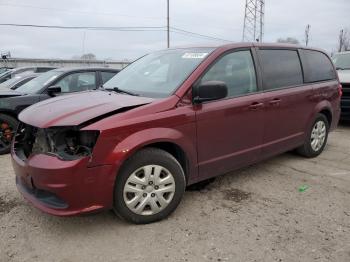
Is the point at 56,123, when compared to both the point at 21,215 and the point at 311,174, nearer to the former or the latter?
the point at 21,215

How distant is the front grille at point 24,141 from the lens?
3.58 m

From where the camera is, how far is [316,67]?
5.51m

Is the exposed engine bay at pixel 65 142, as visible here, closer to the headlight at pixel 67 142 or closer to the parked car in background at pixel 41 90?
the headlight at pixel 67 142

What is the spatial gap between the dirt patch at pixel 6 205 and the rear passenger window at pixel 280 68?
126 inches

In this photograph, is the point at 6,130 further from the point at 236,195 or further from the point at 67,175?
the point at 236,195

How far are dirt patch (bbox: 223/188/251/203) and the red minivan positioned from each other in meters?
0.30

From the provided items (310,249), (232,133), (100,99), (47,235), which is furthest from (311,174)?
(47,235)

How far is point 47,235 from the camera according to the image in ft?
11.0

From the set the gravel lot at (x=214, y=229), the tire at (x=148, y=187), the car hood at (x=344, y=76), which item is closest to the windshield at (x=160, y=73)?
the tire at (x=148, y=187)

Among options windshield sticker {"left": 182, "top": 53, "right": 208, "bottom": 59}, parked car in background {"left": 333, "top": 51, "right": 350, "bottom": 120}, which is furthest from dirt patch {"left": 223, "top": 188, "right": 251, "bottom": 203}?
parked car in background {"left": 333, "top": 51, "right": 350, "bottom": 120}

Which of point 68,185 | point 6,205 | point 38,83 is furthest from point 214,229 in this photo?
point 38,83

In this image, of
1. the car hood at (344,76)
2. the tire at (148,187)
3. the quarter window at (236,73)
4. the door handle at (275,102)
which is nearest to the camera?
the tire at (148,187)

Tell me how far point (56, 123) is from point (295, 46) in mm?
3656

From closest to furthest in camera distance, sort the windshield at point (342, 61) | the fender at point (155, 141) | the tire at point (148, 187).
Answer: the fender at point (155, 141)
the tire at point (148, 187)
the windshield at point (342, 61)
